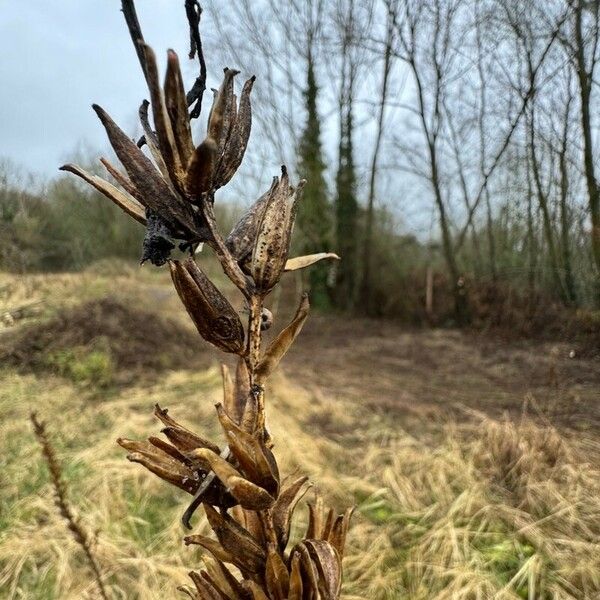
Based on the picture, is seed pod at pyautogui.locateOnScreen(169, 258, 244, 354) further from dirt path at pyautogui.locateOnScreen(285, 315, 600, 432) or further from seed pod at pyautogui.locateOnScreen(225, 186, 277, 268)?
dirt path at pyautogui.locateOnScreen(285, 315, 600, 432)

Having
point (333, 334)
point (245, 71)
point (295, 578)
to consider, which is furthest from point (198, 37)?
point (245, 71)

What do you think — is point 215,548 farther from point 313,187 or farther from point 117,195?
point 313,187

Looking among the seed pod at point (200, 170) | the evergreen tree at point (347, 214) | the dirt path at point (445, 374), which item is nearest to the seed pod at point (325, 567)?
the seed pod at point (200, 170)

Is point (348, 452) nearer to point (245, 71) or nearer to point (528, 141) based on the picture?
point (528, 141)

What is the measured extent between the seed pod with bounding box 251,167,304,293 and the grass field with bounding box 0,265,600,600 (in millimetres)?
1919

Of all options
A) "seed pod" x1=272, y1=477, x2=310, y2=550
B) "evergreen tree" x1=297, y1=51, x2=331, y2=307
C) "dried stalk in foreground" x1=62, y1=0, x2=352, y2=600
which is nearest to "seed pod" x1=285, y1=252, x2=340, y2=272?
"dried stalk in foreground" x1=62, y1=0, x2=352, y2=600

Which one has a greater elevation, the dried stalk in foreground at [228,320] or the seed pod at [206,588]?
the dried stalk in foreground at [228,320]

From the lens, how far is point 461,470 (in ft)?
9.62

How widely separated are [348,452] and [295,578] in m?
2.98

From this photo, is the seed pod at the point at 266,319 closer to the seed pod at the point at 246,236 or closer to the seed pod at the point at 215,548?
the seed pod at the point at 246,236

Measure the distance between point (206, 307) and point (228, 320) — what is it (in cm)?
3

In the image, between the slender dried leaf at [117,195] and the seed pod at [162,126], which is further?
the slender dried leaf at [117,195]

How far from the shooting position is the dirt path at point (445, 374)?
4.10m

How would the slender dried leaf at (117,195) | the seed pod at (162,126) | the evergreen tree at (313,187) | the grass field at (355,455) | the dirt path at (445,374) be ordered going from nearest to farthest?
the seed pod at (162,126) → the slender dried leaf at (117,195) → the grass field at (355,455) → the dirt path at (445,374) → the evergreen tree at (313,187)
